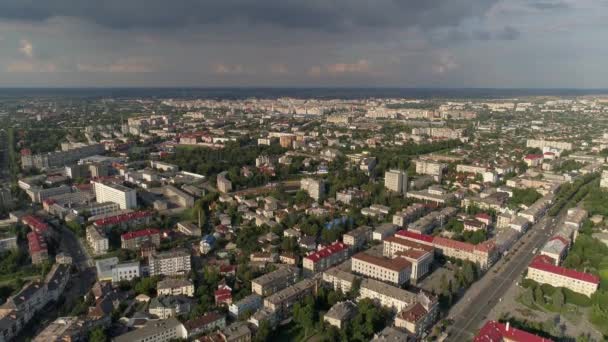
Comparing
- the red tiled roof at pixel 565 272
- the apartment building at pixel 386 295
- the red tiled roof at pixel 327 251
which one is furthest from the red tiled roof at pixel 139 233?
the red tiled roof at pixel 565 272

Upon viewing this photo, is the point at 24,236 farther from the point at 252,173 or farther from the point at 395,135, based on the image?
the point at 395,135

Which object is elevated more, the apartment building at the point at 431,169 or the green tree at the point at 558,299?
the apartment building at the point at 431,169

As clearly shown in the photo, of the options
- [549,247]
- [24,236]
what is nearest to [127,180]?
[24,236]

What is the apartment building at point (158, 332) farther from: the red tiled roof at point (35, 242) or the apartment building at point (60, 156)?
the apartment building at point (60, 156)

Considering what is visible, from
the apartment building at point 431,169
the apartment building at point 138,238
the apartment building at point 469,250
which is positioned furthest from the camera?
the apartment building at point 431,169

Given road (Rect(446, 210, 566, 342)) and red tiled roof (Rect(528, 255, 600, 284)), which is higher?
red tiled roof (Rect(528, 255, 600, 284))

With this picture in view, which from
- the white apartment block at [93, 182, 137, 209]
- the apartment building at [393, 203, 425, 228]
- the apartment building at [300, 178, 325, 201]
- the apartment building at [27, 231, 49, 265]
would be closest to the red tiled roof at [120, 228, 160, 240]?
the apartment building at [27, 231, 49, 265]

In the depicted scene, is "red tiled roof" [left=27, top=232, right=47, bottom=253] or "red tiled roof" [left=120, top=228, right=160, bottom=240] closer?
"red tiled roof" [left=27, top=232, right=47, bottom=253]

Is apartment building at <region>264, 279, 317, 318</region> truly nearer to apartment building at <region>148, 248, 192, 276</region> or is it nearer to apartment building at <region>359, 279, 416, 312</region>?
apartment building at <region>359, 279, 416, 312</region>
